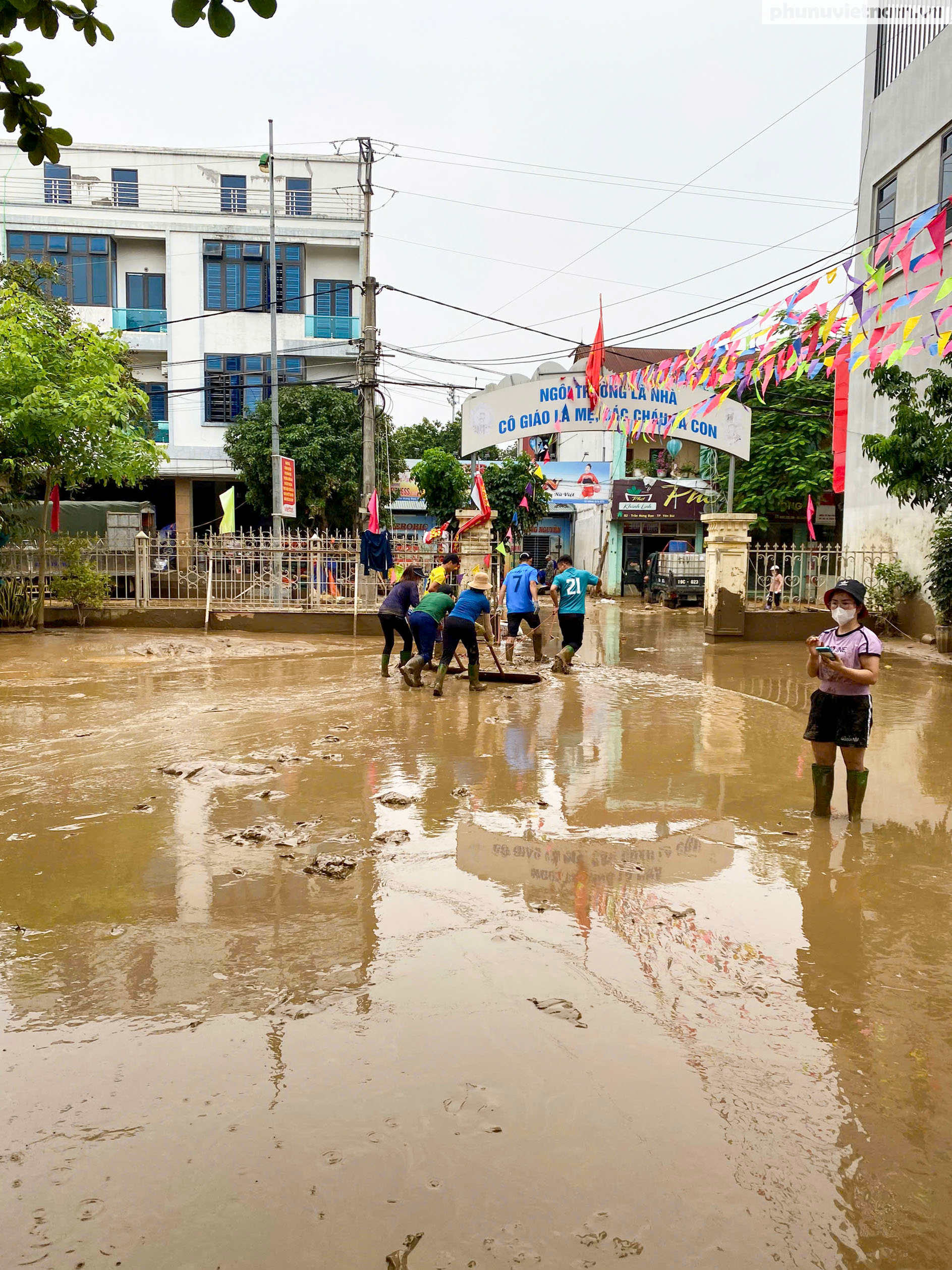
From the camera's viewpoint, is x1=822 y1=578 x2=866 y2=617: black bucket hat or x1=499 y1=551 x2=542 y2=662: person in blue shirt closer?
x1=822 y1=578 x2=866 y2=617: black bucket hat

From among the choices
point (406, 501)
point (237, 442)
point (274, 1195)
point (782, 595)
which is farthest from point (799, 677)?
point (406, 501)

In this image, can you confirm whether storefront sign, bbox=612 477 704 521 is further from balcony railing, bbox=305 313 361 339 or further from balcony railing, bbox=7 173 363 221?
balcony railing, bbox=7 173 363 221

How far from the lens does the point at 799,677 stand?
42.0ft

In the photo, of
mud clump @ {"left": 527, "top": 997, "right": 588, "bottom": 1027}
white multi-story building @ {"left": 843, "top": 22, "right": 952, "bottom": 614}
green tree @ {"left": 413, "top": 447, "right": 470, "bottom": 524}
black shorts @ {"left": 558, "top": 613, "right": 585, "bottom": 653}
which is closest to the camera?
mud clump @ {"left": 527, "top": 997, "right": 588, "bottom": 1027}

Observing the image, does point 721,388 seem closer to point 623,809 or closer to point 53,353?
point 53,353

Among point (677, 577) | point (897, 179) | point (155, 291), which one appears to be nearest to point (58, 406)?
point (897, 179)

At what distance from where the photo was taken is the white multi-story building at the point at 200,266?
28.6 metres

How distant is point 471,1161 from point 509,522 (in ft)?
82.9

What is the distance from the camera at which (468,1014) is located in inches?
136

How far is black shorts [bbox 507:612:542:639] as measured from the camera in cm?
1324

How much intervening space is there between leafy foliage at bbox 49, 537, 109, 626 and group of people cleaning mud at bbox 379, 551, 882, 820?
640 centimetres

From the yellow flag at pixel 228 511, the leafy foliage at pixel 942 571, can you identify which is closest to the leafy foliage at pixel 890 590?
the leafy foliage at pixel 942 571

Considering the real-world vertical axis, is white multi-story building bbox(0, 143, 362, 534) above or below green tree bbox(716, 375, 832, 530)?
above

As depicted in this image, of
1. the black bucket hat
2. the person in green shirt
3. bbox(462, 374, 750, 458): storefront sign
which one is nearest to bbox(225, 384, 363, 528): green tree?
bbox(462, 374, 750, 458): storefront sign
